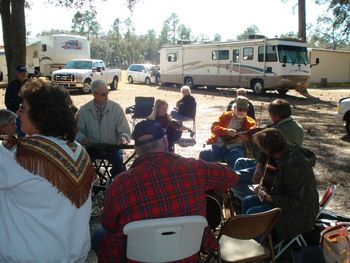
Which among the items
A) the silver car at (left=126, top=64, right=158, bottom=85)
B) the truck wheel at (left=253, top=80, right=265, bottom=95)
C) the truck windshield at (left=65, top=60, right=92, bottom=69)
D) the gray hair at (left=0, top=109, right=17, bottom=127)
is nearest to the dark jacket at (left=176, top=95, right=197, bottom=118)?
the gray hair at (left=0, top=109, right=17, bottom=127)

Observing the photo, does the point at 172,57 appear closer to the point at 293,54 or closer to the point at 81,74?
the point at 81,74

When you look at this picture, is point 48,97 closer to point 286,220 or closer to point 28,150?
point 28,150

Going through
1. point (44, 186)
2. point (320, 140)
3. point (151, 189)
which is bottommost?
point (320, 140)

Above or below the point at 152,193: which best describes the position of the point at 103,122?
above

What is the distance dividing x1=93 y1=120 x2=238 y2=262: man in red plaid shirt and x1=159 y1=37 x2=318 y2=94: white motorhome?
1790cm

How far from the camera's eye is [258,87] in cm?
2056

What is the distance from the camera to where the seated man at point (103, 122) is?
512 cm

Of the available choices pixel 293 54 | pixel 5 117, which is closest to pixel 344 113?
pixel 5 117

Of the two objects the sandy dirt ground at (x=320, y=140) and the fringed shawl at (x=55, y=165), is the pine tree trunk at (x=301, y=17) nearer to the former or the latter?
the sandy dirt ground at (x=320, y=140)

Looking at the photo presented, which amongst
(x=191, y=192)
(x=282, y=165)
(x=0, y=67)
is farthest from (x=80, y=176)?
(x=0, y=67)

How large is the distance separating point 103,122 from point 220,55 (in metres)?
18.0

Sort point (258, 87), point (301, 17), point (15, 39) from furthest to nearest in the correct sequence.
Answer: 1. point (301, 17)
2. point (258, 87)
3. point (15, 39)

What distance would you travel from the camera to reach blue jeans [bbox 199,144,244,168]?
5500 millimetres

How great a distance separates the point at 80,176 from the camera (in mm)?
2037
